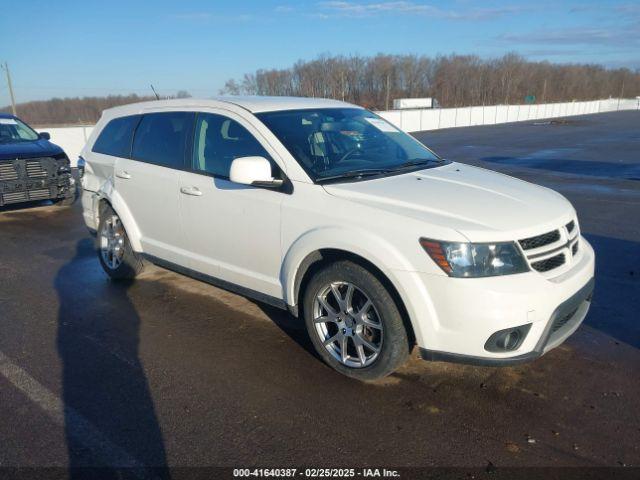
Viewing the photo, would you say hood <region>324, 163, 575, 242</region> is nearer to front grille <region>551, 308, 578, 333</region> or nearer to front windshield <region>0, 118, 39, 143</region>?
front grille <region>551, 308, 578, 333</region>

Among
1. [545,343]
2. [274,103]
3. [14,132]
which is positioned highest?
[274,103]

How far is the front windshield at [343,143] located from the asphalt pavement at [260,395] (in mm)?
1464

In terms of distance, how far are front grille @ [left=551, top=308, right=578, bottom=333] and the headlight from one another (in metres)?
0.43

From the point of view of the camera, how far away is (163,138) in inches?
201

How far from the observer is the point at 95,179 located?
19.9 feet

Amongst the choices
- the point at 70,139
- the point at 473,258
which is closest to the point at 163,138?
the point at 473,258

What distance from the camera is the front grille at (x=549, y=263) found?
3268 mm

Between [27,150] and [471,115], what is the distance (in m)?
40.8

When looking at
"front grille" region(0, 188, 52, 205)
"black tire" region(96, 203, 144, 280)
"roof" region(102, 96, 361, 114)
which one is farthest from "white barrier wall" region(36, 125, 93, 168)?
"roof" region(102, 96, 361, 114)

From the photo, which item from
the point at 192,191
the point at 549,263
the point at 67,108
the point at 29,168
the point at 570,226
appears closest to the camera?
the point at 549,263

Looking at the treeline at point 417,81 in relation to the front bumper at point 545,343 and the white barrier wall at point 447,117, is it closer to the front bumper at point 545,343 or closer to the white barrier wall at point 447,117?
the white barrier wall at point 447,117

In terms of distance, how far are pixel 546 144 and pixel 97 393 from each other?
2388cm

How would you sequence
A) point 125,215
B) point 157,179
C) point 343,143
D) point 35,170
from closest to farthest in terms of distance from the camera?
point 343,143 → point 157,179 → point 125,215 → point 35,170

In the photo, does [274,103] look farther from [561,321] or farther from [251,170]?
[561,321]
